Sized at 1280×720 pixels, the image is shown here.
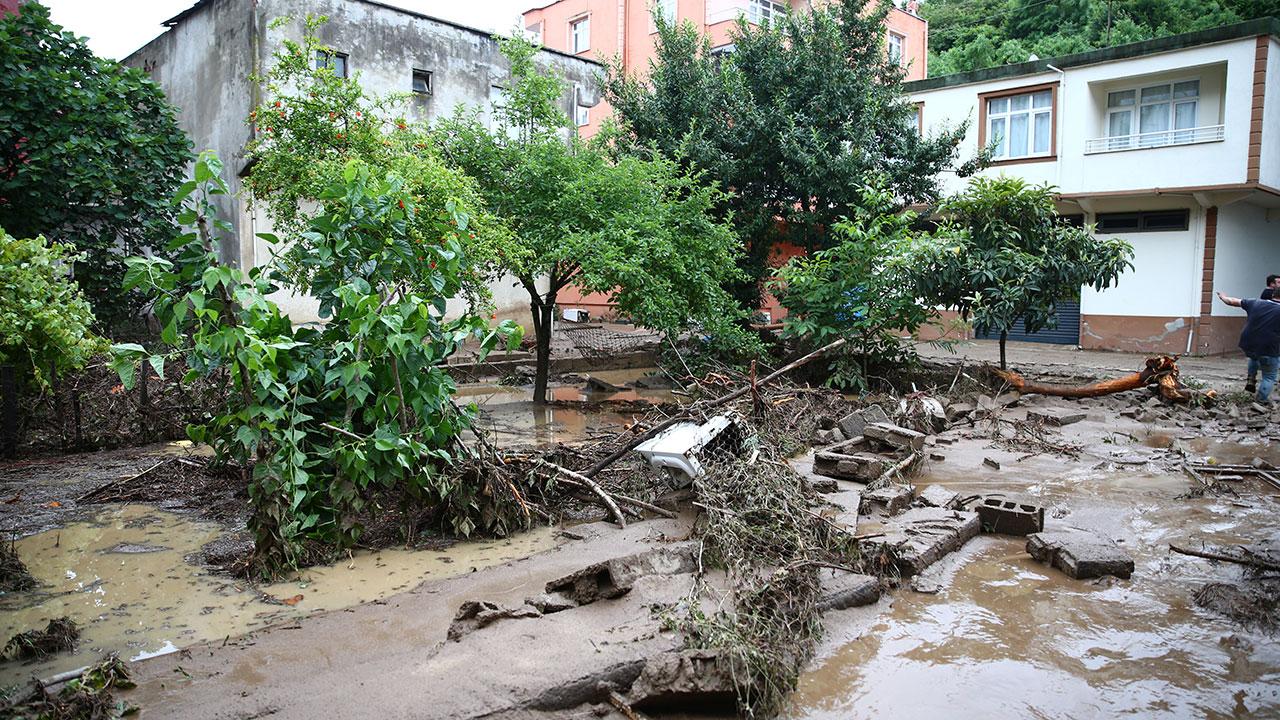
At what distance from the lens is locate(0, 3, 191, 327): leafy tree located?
36.0 feet

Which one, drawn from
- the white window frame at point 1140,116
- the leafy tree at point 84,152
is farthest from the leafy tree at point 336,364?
the white window frame at point 1140,116

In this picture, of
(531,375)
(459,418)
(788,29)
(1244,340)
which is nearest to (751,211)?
(788,29)

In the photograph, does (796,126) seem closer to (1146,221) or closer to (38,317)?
(1146,221)

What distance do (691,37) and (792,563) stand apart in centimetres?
1477

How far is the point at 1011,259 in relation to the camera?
12.5m

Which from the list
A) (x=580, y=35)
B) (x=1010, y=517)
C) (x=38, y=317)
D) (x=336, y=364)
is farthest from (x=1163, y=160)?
(x=38, y=317)

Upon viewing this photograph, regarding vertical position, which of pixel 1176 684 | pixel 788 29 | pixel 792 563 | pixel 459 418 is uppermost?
pixel 788 29

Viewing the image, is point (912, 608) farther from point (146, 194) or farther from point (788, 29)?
point (788, 29)

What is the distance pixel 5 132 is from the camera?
10664mm

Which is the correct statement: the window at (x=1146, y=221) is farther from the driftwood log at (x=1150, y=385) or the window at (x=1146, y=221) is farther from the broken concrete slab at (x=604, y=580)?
the broken concrete slab at (x=604, y=580)

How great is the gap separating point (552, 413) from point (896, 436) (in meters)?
5.50

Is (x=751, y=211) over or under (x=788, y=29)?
under

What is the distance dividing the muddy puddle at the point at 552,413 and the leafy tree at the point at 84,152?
214 inches

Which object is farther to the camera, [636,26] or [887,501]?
[636,26]
